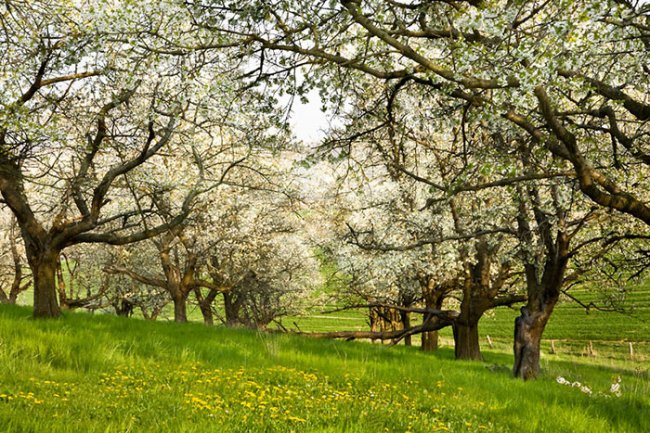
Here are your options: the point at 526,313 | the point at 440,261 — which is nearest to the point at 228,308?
the point at 440,261

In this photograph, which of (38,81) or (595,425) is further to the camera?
(38,81)

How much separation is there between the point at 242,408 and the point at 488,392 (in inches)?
174

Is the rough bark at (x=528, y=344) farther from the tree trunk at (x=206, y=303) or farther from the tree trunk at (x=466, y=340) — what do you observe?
the tree trunk at (x=206, y=303)

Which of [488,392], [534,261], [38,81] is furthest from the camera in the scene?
[534,261]

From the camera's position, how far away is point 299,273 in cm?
3294

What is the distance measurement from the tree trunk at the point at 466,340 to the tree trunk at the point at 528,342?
490 centimetres

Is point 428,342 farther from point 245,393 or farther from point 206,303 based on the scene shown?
point 245,393

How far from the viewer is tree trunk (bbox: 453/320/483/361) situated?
16516mm

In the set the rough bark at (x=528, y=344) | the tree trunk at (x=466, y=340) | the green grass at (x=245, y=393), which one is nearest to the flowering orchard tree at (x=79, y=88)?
the green grass at (x=245, y=393)

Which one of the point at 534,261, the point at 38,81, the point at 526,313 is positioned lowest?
the point at 526,313

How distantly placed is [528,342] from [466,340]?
5.50m

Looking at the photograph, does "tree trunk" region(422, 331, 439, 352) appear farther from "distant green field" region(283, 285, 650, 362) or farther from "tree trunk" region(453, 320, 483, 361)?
"distant green field" region(283, 285, 650, 362)

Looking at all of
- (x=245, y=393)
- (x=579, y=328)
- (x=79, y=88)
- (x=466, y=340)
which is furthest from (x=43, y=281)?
(x=579, y=328)

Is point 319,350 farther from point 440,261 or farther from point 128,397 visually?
point 440,261
